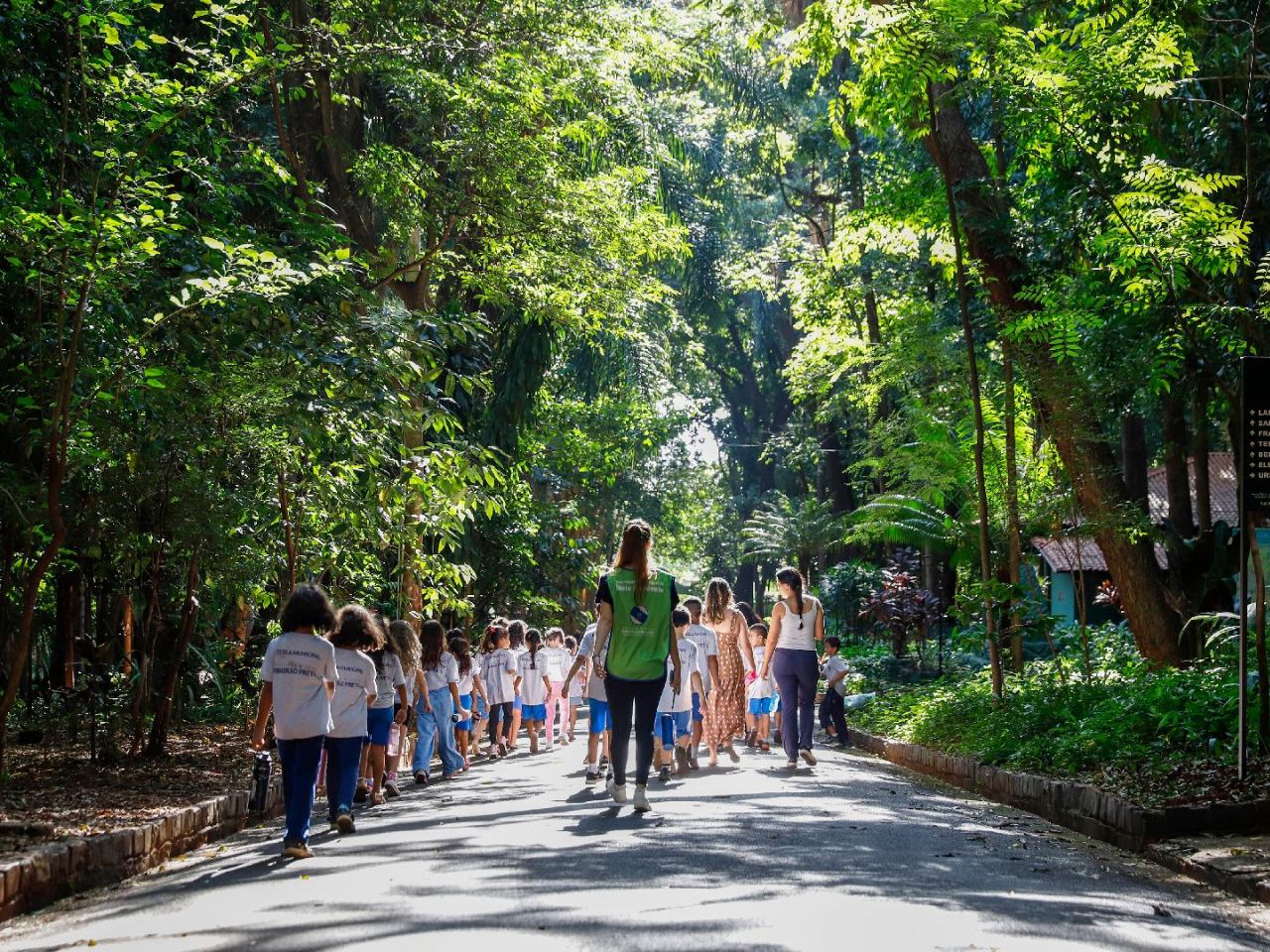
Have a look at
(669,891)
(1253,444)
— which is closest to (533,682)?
(1253,444)

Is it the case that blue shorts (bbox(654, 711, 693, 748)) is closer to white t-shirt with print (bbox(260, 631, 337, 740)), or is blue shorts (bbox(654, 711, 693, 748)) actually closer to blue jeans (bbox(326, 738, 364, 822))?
blue jeans (bbox(326, 738, 364, 822))

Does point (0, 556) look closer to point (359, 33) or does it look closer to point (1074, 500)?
point (359, 33)

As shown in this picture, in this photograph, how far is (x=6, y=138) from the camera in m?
10.7

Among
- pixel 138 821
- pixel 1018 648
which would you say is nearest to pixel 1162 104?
pixel 1018 648

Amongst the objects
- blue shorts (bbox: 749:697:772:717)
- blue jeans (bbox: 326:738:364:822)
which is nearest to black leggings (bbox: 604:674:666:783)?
blue jeans (bbox: 326:738:364:822)

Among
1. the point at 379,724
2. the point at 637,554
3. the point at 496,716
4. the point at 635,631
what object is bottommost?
the point at 496,716

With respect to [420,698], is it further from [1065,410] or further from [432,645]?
[1065,410]

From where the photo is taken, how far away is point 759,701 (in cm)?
1958

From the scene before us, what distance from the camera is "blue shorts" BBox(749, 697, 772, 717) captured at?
64.2 feet

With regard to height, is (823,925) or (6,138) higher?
(6,138)

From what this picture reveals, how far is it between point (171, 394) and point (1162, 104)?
38.1ft

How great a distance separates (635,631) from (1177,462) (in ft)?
60.5

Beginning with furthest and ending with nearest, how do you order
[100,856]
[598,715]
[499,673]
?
1. [499,673]
2. [598,715]
3. [100,856]

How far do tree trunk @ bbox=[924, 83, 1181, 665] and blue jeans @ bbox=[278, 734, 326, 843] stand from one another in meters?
10.2
